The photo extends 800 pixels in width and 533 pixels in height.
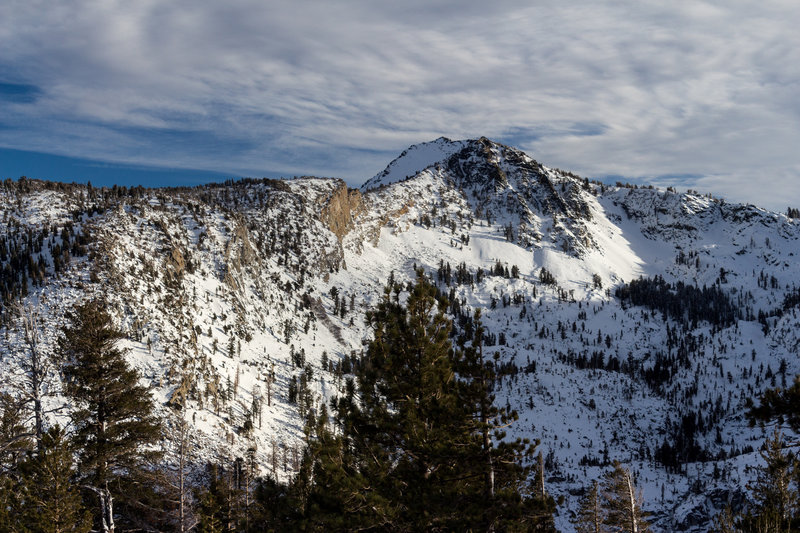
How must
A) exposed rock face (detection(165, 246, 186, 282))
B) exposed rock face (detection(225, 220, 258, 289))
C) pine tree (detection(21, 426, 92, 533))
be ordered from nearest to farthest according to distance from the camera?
1. pine tree (detection(21, 426, 92, 533))
2. exposed rock face (detection(165, 246, 186, 282))
3. exposed rock face (detection(225, 220, 258, 289))

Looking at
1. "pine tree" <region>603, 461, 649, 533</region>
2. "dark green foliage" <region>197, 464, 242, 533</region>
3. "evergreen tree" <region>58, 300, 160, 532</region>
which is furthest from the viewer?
"dark green foliage" <region>197, 464, 242, 533</region>

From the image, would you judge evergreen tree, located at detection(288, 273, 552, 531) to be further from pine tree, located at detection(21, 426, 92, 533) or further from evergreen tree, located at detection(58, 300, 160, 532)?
pine tree, located at detection(21, 426, 92, 533)

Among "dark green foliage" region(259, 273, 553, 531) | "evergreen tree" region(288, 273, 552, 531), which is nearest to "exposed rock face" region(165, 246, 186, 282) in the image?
"dark green foliage" region(259, 273, 553, 531)

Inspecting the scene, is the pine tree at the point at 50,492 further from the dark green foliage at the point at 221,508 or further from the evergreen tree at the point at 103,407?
the dark green foliage at the point at 221,508

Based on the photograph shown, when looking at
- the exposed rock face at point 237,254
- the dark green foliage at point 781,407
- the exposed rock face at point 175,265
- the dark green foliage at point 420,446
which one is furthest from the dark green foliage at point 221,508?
the exposed rock face at point 237,254

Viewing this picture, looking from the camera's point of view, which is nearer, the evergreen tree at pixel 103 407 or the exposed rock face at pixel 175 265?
the evergreen tree at pixel 103 407

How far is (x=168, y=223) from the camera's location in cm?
12419

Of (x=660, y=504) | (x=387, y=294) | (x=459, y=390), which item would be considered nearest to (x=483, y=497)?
(x=459, y=390)

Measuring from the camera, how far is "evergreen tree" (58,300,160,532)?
786 inches

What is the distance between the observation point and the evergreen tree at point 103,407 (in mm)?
19953

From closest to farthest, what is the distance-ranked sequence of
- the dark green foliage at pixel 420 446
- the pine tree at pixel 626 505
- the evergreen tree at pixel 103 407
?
the dark green foliage at pixel 420 446, the evergreen tree at pixel 103 407, the pine tree at pixel 626 505

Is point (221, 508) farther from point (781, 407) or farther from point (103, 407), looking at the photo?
point (781, 407)

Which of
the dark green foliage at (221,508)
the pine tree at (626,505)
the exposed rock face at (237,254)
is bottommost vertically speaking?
the dark green foliage at (221,508)

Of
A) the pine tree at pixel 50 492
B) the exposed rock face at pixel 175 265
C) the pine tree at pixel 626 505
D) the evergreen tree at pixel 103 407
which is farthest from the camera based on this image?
the exposed rock face at pixel 175 265
